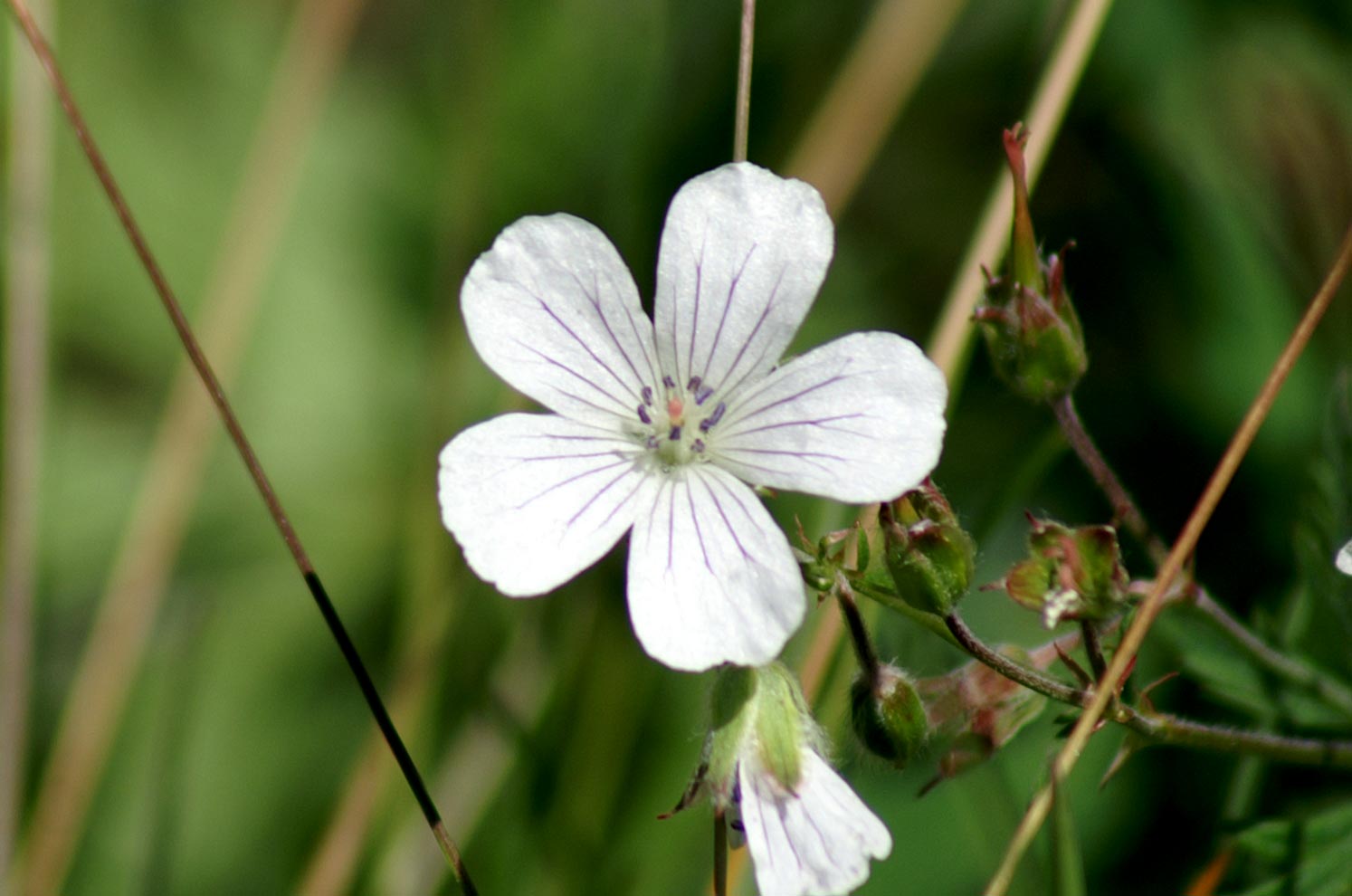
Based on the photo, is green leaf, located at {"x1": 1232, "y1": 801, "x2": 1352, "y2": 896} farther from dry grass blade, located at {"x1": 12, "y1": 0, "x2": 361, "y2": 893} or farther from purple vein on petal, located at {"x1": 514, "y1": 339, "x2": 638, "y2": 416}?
dry grass blade, located at {"x1": 12, "y1": 0, "x2": 361, "y2": 893}

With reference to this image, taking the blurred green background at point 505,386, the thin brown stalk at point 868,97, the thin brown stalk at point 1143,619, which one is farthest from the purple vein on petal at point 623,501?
the thin brown stalk at point 868,97

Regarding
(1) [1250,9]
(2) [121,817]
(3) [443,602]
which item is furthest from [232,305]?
(1) [1250,9]

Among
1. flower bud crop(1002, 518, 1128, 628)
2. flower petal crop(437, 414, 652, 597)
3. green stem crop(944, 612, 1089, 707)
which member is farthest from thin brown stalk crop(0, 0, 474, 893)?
flower bud crop(1002, 518, 1128, 628)

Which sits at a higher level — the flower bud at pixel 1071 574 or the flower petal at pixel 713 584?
the flower bud at pixel 1071 574

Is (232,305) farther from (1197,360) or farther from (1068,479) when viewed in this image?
(1197,360)

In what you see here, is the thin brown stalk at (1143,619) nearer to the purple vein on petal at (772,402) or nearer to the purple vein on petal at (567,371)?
the purple vein on petal at (772,402)

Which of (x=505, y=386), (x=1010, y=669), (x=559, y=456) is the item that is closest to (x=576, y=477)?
(x=559, y=456)
